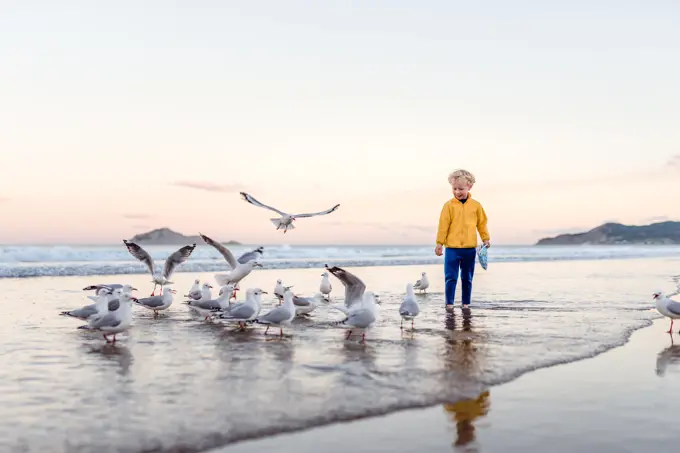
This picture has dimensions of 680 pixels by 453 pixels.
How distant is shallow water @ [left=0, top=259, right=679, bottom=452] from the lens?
4547mm

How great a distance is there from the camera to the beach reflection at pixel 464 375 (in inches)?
174

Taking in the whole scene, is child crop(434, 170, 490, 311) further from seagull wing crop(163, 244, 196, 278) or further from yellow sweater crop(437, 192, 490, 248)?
seagull wing crop(163, 244, 196, 278)

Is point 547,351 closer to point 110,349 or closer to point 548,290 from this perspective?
point 110,349

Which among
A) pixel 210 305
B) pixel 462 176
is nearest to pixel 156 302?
pixel 210 305

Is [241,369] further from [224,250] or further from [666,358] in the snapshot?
[224,250]

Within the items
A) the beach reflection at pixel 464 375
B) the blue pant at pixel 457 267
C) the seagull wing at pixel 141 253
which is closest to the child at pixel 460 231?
the blue pant at pixel 457 267

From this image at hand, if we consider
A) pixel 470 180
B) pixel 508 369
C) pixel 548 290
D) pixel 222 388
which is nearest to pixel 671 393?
pixel 508 369

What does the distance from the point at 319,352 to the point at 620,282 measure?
15.1 meters

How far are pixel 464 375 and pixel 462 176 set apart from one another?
6.48 meters

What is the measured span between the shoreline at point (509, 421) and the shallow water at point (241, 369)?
0.20 meters

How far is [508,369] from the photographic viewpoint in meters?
6.42

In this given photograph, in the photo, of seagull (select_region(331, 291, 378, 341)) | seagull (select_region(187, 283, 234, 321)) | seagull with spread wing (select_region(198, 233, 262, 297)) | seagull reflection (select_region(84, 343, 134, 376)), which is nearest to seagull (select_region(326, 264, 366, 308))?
seagull (select_region(331, 291, 378, 341))

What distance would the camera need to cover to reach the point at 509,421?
15.4 feet

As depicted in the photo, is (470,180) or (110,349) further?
(470,180)
